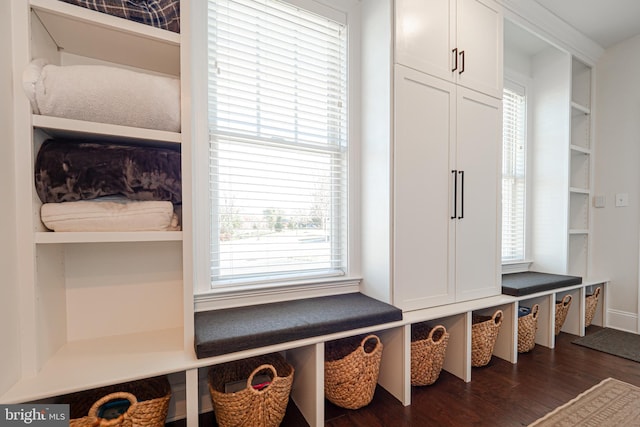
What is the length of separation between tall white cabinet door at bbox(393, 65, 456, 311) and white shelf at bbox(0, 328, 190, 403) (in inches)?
46.2

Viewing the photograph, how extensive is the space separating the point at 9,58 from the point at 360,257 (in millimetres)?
1836

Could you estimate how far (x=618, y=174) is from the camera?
2.79 meters

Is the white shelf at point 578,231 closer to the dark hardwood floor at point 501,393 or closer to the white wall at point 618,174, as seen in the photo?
the white wall at point 618,174

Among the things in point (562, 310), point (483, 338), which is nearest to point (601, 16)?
point (562, 310)

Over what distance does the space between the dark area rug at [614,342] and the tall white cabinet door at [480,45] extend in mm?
2145

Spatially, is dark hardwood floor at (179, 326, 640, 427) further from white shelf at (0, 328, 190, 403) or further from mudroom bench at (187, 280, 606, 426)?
white shelf at (0, 328, 190, 403)

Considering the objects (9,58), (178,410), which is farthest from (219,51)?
(178,410)

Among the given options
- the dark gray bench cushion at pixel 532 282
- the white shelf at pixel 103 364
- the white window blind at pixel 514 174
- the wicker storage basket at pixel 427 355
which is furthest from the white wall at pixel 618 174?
the white shelf at pixel 103 364

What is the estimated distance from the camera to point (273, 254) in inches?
68.3

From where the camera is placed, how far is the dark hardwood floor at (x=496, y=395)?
59.7 inches

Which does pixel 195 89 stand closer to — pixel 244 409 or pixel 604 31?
pixel 244 409

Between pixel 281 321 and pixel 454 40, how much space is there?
200 cm

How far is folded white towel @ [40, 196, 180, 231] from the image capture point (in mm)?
1075

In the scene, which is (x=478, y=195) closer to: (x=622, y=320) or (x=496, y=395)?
(x=496, y=395)
